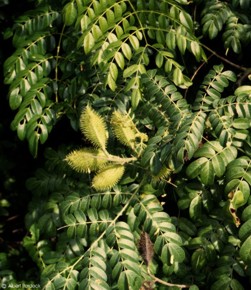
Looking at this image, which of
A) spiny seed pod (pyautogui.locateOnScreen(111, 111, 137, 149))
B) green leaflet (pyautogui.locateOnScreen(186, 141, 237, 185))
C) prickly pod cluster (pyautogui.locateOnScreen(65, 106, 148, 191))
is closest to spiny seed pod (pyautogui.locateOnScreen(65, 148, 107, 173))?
prickly pod cluster (pyautogui.locateOnScreen(65, 106, 148, 191))

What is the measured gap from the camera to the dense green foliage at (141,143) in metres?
1.90

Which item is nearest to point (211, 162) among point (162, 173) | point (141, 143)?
point (162, 173)

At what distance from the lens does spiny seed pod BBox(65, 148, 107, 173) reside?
1.95 m

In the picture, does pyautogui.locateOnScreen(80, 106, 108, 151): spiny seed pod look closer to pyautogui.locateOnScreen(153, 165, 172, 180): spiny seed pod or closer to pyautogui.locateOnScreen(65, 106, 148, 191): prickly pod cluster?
pyautogui.locateOnScreen(65, 106, 148, 191): prickly pod cluster

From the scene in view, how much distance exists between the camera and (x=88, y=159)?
1956mm

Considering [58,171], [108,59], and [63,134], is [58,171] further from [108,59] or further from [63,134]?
[108,59]

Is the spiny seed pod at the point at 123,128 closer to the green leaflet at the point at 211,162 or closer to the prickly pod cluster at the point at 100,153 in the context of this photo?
the prickly pod cluster at the point at 100,153

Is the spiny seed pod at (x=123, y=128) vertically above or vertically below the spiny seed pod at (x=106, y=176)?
above

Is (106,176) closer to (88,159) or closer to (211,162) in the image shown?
(88,159)

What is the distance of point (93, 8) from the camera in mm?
2289

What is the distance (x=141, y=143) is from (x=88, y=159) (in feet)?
0.89

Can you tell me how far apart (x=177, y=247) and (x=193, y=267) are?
20 cm

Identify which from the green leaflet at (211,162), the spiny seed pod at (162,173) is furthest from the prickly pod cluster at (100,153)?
the green leaflet at (211,162)

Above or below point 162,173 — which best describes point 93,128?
above
